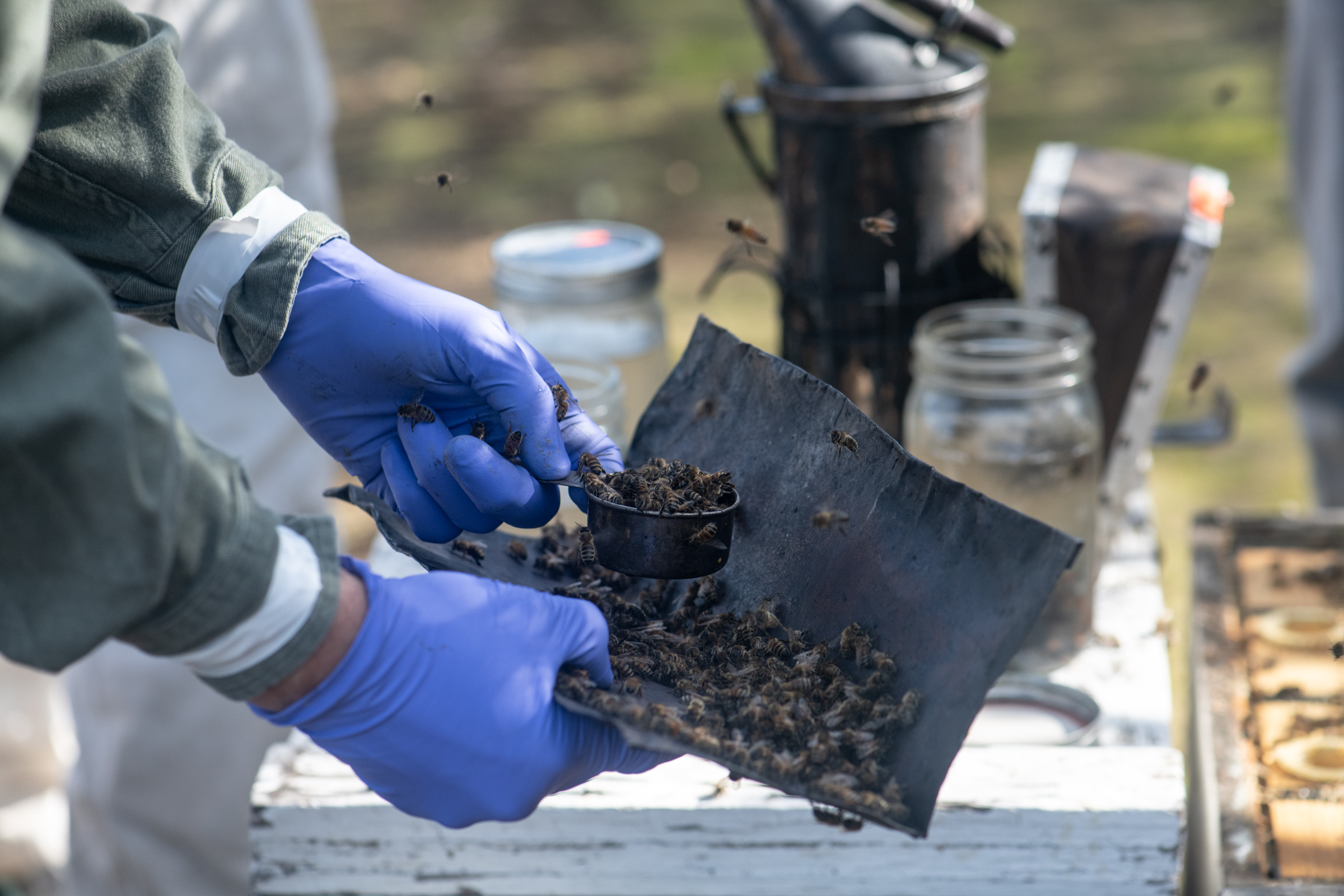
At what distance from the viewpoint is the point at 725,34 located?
14.4 m

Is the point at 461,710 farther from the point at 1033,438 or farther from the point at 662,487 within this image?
the point at 1033,438

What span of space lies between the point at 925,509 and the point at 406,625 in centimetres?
86

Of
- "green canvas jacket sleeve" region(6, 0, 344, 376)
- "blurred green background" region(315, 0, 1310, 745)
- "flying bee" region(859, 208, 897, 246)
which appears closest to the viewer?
Result: "green canvas jacket sleeve" region(6, 0, 344, 376)

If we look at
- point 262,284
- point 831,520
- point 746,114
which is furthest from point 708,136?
point 831,520

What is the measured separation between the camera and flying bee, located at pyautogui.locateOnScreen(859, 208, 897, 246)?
10.1 feet

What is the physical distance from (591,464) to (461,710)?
600mm

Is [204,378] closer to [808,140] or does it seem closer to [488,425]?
[488,425]

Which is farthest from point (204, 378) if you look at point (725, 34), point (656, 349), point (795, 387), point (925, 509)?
point (725, 34)

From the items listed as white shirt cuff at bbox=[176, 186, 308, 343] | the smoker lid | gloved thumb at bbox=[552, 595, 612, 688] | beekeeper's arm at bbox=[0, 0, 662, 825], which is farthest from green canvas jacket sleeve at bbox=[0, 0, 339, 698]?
the smoker lid

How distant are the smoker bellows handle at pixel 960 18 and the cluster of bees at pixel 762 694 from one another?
179 centimetres

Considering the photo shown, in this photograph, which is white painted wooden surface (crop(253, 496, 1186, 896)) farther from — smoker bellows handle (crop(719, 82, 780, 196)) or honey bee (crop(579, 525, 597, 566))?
smoker bellows handle (crop(719, 82, 780, 196))

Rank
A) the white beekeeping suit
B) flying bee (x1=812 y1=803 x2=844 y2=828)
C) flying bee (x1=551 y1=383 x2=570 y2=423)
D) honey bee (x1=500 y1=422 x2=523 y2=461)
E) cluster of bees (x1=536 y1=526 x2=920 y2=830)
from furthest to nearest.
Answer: the white beekeeping suit < flying bee (x1=551 y1=383 x2=570 y2=423) < honey bee (x1=500 y1=422 x2=523 y2=461) < flying bee (x1=812 y1=803 x2=844 y2=828) < cluster of bees (x1=536 y1=526 x2=920 y2=830)

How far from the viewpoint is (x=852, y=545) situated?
2.06 m

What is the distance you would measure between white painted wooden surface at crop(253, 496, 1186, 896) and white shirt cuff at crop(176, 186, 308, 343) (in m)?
0.93
